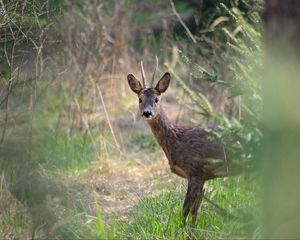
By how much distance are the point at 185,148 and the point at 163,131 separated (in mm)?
350

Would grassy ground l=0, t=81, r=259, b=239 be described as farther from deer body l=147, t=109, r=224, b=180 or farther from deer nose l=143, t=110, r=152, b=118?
deer nose l=143, t=110, r=152, b=118

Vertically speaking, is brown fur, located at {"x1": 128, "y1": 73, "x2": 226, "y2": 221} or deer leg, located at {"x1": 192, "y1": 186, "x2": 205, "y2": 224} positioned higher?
brown fur, located at {"x1": 128, "y1": 73, "x2": 226, "y2": 221}

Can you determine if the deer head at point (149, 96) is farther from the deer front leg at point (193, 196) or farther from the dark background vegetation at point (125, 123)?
the deer front leg at point (193, 196)

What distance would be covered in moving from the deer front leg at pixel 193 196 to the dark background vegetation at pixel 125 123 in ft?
0.46

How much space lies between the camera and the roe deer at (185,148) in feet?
23.4

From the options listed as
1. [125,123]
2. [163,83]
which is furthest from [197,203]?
[125,123]

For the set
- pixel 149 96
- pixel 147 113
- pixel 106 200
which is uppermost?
pixel 149 96

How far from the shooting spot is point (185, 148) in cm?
754

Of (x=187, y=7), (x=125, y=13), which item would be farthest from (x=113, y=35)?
(x=187, y=7)

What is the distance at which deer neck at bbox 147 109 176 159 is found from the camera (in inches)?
302

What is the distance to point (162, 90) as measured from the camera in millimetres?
8047

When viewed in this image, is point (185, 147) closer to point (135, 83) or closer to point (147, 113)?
point (147, 113)

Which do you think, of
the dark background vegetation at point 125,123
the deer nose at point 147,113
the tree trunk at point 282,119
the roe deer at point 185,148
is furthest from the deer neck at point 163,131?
the tree trunk at point 282,119

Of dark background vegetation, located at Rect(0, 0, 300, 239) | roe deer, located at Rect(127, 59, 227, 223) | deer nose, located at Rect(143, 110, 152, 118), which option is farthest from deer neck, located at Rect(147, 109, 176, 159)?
dark background vegetation, located at Rect(0, 0, 300, 239)
